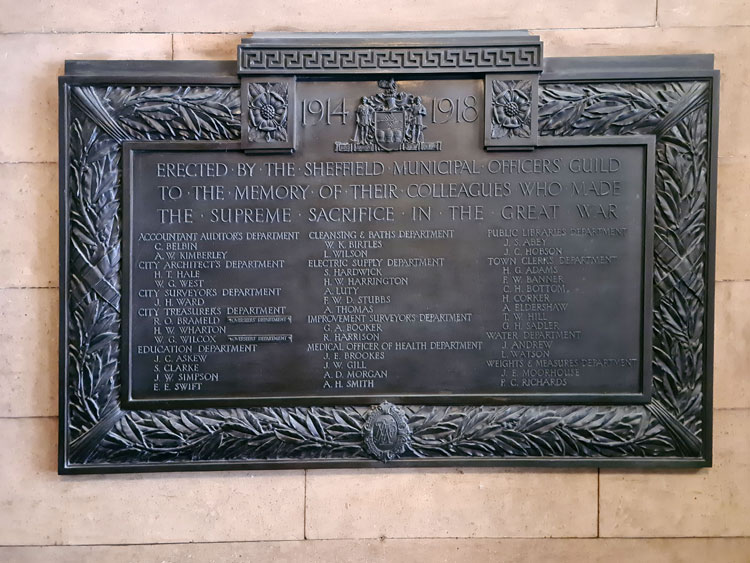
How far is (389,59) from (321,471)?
2672 millimetres

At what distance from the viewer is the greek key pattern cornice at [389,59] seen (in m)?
3.50

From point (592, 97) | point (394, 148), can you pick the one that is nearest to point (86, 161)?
point (394, 148)

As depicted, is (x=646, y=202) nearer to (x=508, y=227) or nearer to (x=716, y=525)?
(x=508, y=227)

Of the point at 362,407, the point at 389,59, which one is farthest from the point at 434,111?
the point at 362,407

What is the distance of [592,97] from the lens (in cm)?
353

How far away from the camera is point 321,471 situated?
369 centimetres

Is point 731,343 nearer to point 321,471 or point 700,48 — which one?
point 700,48

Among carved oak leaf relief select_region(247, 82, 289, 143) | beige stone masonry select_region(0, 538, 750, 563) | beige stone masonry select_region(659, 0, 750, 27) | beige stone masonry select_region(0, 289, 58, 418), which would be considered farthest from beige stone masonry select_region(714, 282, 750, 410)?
beige stone masonry select_region(0, 289, 58, 418)

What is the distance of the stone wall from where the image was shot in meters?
3.64

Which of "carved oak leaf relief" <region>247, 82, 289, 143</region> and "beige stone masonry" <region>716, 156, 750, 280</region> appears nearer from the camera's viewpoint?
"carved oak leaf relief" <region>247, 82, 289, 143</region>

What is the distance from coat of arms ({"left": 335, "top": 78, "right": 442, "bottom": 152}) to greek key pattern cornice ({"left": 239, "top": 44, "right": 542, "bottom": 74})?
0.49 ft

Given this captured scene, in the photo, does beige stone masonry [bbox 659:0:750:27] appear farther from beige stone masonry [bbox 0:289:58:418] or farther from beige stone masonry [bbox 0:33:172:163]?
beige stone masonry [bbox 0:289:58:418]

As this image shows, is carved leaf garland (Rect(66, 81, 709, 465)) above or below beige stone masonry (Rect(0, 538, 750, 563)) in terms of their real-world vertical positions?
above

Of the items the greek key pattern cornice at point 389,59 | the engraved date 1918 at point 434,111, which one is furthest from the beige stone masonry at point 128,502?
the greek key pattern cornice at point 389,59
